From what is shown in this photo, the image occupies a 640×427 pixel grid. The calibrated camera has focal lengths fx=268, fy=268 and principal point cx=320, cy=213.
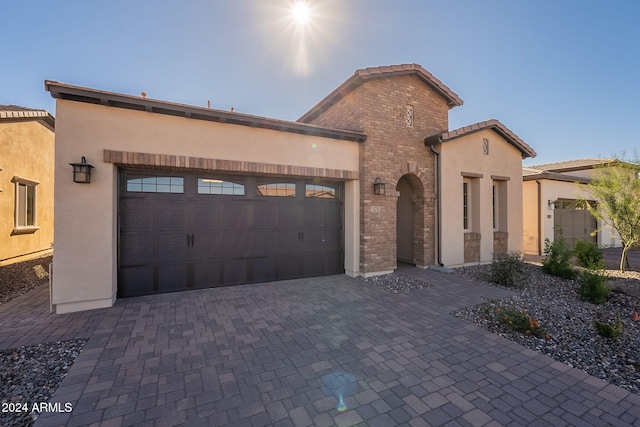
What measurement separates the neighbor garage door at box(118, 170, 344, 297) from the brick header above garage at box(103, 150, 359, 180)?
0.42 meters

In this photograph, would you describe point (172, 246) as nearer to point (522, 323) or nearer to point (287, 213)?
point (287, 213)

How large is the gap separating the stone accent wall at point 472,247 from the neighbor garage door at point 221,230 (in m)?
4.66

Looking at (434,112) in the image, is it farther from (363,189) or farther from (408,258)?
(408,258)

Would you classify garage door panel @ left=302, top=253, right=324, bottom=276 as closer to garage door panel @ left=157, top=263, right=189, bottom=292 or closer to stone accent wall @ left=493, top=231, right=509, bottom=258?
garage door panel @ left=157, top=263, right=189, bottom=292

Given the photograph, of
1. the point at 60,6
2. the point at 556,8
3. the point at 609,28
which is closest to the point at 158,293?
the point at 60,6

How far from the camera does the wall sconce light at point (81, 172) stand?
4887 mm

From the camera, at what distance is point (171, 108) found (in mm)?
5512

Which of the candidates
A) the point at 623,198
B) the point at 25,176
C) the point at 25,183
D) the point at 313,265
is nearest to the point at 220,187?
the point at 313,265

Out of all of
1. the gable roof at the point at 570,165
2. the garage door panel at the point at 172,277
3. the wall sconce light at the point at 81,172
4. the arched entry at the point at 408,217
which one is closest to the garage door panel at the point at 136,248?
the garage door panel at the point at 172,277

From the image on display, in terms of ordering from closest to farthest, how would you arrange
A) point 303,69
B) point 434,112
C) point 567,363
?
point 567,363 → point 303,69 → point 434,112

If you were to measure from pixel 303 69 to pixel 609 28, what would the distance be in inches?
348

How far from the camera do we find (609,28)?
7672mm

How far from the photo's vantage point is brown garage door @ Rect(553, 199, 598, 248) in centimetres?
1355

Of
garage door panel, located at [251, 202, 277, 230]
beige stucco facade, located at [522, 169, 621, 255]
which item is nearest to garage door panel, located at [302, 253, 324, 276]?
garage door panel, located at [251, 202, 277, 230]
